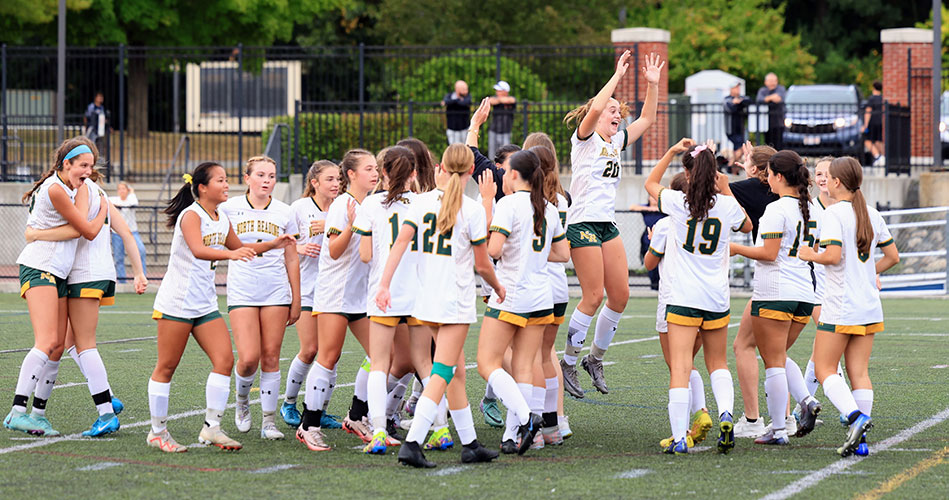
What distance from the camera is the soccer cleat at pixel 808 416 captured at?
26.7ft

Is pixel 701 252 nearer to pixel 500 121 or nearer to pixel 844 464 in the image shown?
pixel 844 464

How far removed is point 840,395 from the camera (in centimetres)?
761

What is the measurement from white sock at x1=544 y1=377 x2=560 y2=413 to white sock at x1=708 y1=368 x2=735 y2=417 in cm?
100

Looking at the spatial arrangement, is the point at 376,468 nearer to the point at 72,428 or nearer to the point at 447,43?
the point at 72,428

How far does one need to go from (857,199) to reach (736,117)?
17.4 m

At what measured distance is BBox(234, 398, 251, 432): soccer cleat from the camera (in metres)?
8.43

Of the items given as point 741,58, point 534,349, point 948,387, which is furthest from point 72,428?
point 741,58

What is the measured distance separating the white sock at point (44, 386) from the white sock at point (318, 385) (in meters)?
1.73

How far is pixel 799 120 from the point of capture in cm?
2714

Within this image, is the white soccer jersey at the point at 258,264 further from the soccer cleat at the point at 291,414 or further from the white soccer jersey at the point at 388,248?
the soccer cleat at the point at 291,414

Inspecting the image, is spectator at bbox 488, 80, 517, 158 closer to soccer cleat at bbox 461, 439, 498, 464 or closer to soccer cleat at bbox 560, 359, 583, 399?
soccer cleat at bbox 560, 359, 583, 399

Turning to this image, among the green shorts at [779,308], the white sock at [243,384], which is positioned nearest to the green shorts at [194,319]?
the white sock at [243,384]

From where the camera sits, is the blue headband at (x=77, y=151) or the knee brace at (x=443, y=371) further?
the blue headband at (x=77, y=151)

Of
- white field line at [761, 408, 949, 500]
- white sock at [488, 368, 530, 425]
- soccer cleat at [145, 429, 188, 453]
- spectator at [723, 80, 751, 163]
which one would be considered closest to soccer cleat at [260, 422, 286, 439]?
soccer cleat at [145, 429, 188, 453]
